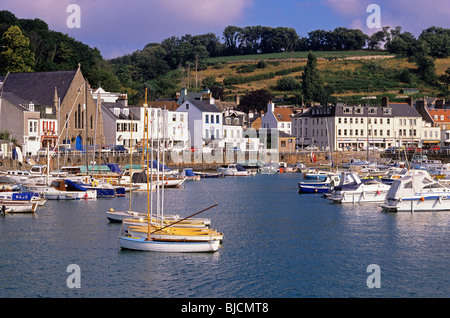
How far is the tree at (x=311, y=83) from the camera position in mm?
157275

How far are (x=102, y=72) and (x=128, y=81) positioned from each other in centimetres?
2801

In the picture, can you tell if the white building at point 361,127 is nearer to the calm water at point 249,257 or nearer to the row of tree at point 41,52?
the row of tree at point 41,52

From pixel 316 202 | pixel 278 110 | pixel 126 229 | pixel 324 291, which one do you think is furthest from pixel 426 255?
pixel 278 110

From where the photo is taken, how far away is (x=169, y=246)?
1244 inches

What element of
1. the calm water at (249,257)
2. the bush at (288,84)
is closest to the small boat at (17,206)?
the calm water at (249,257)

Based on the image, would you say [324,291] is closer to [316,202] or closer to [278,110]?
[316,202]

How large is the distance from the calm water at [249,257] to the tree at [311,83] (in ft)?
358

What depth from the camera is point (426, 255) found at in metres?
32.8

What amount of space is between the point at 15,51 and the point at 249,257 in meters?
88.6

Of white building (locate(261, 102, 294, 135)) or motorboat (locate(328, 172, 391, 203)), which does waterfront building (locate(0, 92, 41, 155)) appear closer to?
motorboat (locate(328, 172, 391, 203))

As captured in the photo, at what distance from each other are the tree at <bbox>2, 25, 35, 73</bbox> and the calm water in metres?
63.2

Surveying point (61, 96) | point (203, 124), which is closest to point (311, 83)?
point (203, 124)

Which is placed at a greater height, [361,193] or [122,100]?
[122,100]

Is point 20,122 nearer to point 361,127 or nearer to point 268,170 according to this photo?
point 268,170
